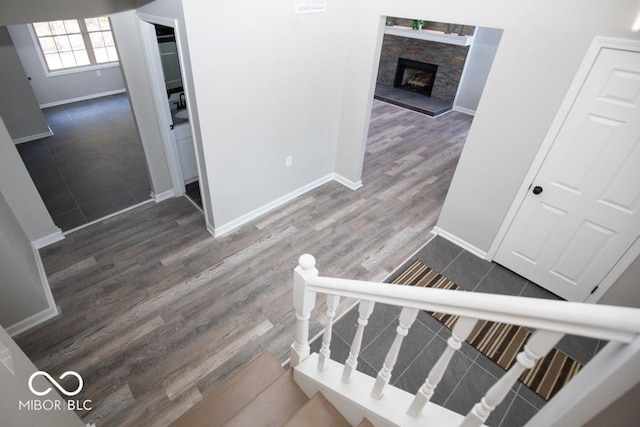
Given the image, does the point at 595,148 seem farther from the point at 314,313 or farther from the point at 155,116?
the point at 155,116

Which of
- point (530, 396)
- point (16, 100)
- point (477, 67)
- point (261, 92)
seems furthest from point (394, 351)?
point (477, 67)

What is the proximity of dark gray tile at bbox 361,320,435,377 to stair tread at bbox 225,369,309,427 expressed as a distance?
72 centimetres

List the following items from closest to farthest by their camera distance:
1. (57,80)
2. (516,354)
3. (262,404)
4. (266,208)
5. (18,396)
→ (18,396)
(262,404)
(516,354)
(266,208)
(57,80)

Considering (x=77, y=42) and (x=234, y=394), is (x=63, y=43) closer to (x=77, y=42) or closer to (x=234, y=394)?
(x=77, y=42)

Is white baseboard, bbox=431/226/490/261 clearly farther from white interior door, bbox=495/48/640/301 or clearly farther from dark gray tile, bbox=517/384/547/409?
dark gray tile, bbox=517/384/547/409

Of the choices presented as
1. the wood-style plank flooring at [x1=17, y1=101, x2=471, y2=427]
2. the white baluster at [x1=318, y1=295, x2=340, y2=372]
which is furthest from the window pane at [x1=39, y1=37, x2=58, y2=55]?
the white baluster at [x1=318, y1=295, x2=340, y2=372]

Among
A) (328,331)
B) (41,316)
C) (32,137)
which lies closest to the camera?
(328,331)

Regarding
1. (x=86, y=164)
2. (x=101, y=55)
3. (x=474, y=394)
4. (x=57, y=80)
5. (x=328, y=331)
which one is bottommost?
(x=86, y=164)

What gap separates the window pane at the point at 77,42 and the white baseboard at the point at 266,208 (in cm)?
626

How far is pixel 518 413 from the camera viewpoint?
7.12 ft

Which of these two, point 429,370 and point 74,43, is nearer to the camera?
point 429,370

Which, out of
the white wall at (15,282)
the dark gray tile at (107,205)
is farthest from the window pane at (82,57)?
the white wall at (15,282)

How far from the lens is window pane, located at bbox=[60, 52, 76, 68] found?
21.9 ft

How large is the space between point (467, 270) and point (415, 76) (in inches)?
242
